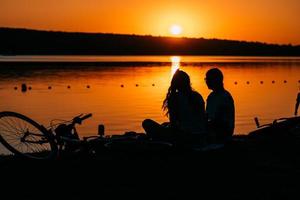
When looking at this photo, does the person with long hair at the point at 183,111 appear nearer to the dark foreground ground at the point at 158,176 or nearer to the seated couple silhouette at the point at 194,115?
the seated couple silhouette at the point at 194,115

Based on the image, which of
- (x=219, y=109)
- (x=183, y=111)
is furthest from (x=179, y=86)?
(x=219, y=109)

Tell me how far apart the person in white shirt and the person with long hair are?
1.39 ft

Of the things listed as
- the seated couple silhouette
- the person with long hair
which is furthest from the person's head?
the person with long hair

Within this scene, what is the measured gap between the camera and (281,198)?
7.80 metres

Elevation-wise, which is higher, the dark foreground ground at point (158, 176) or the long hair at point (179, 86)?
the long hair at point (179, 86)

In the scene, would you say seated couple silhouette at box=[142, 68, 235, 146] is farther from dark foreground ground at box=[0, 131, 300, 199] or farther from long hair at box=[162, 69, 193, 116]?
dark foreground ground at box=[0, 131, 300, 199]

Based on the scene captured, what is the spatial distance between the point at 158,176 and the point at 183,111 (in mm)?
1185

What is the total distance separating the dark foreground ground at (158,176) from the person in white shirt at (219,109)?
1.08ft

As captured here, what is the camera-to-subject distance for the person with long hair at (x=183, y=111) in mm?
9438

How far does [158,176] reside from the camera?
30.2 ft

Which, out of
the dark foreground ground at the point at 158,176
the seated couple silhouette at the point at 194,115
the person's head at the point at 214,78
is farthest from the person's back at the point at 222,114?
the dark foreground ground at the point at 158,176

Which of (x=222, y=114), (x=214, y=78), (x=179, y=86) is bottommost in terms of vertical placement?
(x=222, y=114)

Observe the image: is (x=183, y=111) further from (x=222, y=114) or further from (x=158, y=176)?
(x=158, y=176)

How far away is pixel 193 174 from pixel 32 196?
9.18 feet
